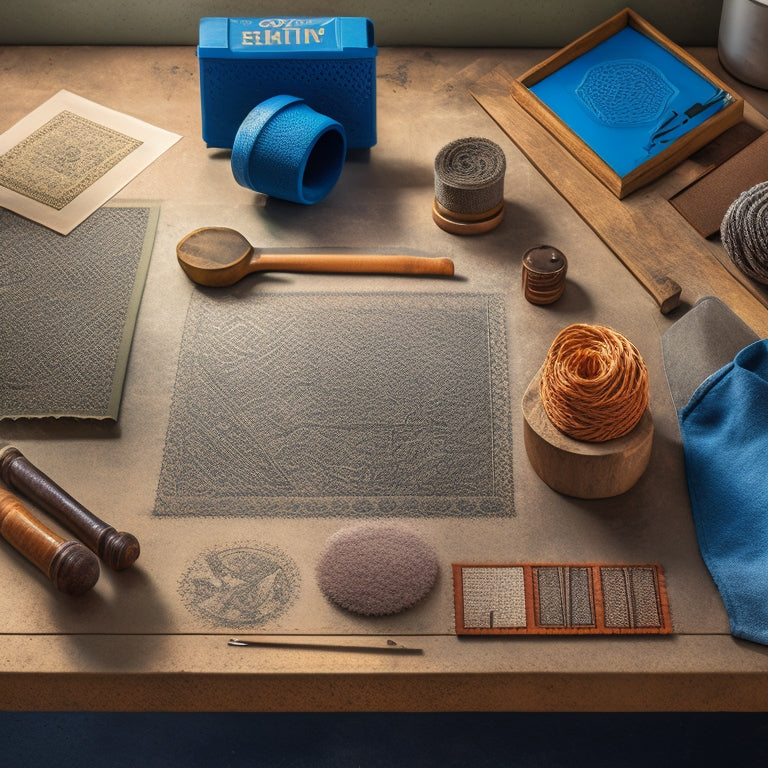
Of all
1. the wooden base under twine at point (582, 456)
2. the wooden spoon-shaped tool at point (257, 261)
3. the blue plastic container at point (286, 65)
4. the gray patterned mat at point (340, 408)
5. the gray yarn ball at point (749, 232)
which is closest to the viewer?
the wooden base under twine at point (582, 456)

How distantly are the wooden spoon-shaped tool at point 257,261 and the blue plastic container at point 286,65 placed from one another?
16.7 inches

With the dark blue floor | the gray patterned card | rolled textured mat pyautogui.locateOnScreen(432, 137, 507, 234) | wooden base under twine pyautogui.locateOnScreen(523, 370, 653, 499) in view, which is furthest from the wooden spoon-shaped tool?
the dark blue floor

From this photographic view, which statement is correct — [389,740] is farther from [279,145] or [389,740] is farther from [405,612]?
[279,145]

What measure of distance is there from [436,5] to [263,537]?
1703mm

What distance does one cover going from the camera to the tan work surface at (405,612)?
1760 mm

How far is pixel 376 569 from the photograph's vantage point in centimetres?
186

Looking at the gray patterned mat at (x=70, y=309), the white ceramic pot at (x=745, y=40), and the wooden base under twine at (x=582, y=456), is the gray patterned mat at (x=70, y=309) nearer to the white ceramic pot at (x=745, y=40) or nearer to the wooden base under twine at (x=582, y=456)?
the wooden base under twine at (x=582, y=456)

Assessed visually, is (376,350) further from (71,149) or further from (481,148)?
(71,149)

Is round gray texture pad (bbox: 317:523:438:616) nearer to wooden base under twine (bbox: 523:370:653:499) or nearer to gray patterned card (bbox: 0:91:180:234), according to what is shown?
wooden base under twine (bbox: 523:370:653:499)

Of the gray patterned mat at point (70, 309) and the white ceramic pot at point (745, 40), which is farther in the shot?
the white ceramic pot at point (745, 40)

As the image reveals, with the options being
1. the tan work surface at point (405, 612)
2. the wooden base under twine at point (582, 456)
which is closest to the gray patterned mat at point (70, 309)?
the tan work surface at point (405, 612)

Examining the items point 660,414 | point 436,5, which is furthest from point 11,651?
point 436,5

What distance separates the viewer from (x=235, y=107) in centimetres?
261

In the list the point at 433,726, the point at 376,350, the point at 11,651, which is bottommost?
the point at 433,726
